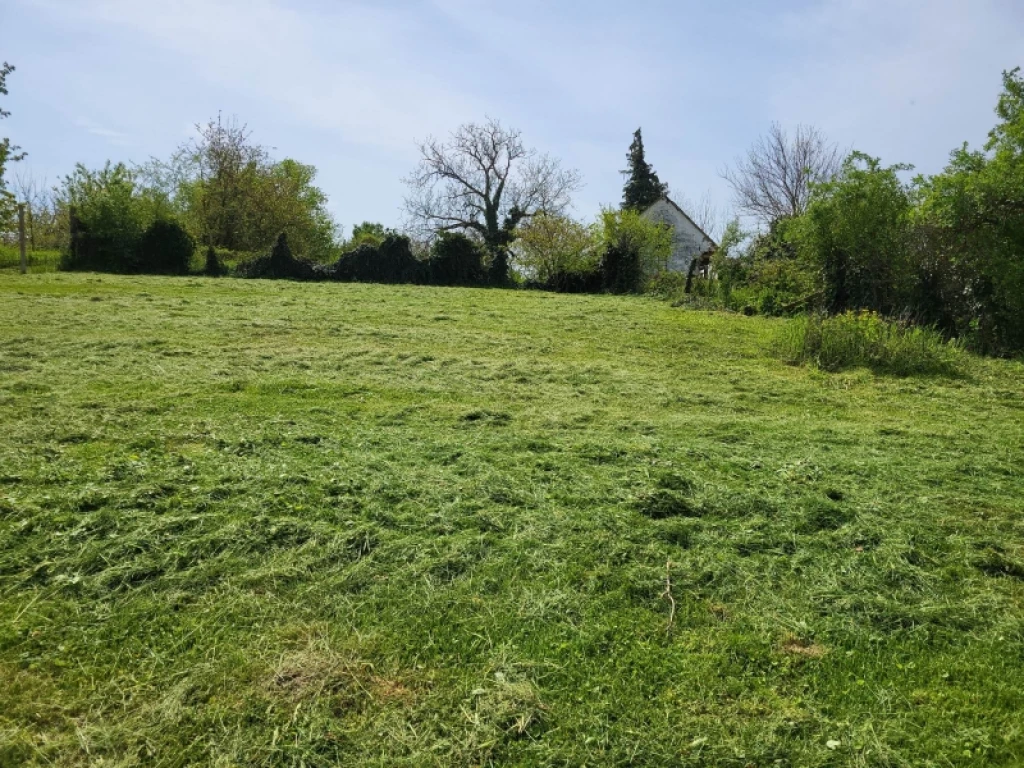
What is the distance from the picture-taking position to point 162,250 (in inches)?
734

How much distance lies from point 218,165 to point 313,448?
2424cm

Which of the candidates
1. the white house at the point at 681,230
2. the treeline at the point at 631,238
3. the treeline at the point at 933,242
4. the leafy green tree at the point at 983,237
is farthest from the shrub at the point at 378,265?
the white house at the point at 681,230

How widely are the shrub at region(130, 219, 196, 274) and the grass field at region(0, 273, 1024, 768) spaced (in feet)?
45.5

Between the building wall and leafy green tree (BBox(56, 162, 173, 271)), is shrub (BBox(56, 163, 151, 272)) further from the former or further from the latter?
the building wall

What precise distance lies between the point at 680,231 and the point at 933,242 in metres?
21.1

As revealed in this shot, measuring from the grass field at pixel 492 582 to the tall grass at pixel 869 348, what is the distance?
2531 mm

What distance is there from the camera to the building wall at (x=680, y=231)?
30158mm

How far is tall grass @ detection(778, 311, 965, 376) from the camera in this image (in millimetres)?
8641

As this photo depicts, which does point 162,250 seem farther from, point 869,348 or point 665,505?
point 665,505

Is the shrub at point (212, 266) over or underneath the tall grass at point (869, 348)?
over

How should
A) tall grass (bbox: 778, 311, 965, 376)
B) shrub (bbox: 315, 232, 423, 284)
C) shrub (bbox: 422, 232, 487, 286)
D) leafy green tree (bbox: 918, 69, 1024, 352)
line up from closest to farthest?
tall grass (bbox: 778, 311, 965, 376) → leafy green tree (bbox: 918, 69, 1024, 352) → shrub (bbox: 315, 232, 423, 284) → shrub (bbox: 422, 232, 487, 286)

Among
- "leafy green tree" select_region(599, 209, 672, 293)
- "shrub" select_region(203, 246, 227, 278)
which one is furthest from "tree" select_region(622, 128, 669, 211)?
"shrub" select_region(203, 246, 227, 278)

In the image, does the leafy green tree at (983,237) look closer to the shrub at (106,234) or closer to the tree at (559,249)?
the tree at (559,249)

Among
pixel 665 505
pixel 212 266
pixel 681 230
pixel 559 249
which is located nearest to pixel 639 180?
pixel 681 230
